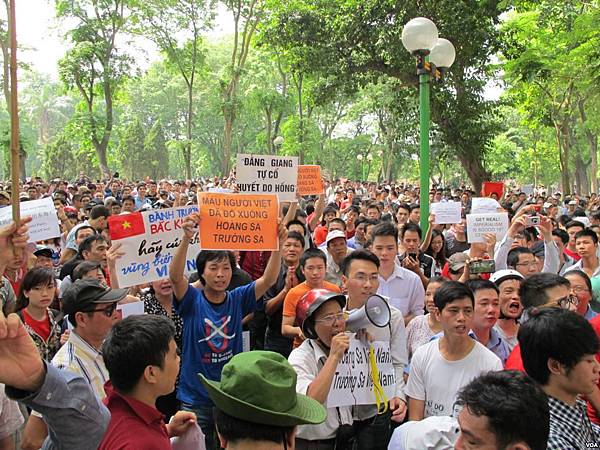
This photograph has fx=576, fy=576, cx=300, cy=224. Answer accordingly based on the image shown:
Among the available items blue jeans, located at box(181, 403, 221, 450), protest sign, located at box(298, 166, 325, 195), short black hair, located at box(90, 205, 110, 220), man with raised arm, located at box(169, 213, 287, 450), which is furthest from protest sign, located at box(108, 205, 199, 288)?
protest sign, located at box(298, 166, 325, 195)

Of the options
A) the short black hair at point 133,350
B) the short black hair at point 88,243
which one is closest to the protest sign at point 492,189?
the short black hair at point 88,243

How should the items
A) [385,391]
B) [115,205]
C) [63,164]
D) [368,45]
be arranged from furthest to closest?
[63,164]
[368,45]
[115,205]
[385,391]

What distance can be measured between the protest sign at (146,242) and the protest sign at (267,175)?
128cm

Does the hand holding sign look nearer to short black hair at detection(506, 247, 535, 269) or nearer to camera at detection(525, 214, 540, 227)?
short black hair at detection(506, 247, 535, 269)

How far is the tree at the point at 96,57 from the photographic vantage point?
23875 millimetres

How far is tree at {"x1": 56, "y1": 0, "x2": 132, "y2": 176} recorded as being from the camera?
23875 millimetres

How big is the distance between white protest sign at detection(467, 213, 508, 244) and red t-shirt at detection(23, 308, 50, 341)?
4598 millimetres

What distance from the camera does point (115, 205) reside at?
10.3 meters

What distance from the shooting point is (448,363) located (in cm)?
348

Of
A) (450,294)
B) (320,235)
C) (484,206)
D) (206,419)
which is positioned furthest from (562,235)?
(206,419)

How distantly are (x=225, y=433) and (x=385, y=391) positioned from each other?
1627 millimetres

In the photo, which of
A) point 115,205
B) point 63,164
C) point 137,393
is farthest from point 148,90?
point 137,393

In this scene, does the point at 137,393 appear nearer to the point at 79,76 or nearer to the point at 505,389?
the point at 505,389

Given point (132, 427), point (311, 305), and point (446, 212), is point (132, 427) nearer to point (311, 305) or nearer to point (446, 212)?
point (311, 305)
